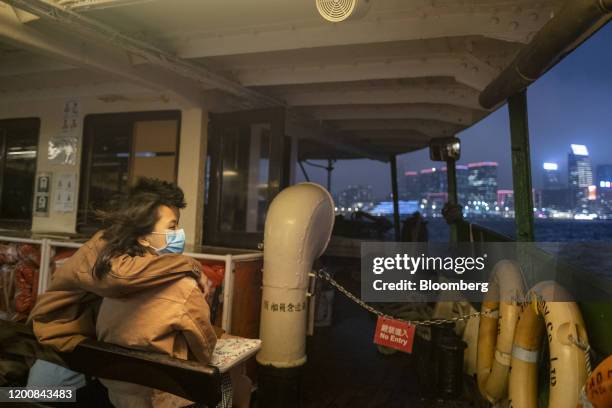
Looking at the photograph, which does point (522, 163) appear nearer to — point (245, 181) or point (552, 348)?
point (552, 348)

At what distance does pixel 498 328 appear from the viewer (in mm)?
3268

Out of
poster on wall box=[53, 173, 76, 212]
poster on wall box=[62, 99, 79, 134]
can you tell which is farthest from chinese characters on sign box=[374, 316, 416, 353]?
poster on wall box=[62, 99, 79, 134]

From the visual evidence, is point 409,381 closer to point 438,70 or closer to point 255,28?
point 438,70

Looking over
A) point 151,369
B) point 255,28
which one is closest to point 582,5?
point 255,28

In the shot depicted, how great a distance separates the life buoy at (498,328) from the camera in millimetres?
3086

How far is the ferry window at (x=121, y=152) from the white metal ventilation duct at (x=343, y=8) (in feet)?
12.2

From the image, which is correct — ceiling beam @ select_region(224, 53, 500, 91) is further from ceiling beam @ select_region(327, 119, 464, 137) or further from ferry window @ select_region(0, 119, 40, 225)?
ferry window @ select_region(0, 119, 40, 225)

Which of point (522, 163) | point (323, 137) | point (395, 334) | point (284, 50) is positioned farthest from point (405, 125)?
point (395, 334)

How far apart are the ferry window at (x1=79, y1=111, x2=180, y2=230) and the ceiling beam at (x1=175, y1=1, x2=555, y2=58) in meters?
1.86

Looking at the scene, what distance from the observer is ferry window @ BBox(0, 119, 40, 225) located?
646 centimetres

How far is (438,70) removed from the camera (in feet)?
14.2

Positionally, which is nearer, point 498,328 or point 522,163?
point 498,328

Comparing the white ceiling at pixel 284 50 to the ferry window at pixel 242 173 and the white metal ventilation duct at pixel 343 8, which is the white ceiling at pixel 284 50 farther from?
the white metal ventilation duct at pixel 343 8

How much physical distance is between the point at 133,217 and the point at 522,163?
12.4 ft
